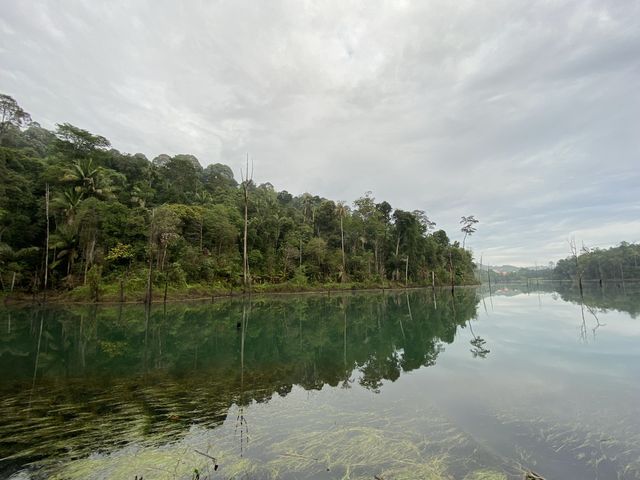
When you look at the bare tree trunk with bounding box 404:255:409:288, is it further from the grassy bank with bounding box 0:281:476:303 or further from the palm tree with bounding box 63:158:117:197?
the palm tree with bounding box 63:158:117:197

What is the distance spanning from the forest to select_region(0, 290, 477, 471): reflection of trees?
11.6 meters

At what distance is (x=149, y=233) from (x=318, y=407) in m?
31.1

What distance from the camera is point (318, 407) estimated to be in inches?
265

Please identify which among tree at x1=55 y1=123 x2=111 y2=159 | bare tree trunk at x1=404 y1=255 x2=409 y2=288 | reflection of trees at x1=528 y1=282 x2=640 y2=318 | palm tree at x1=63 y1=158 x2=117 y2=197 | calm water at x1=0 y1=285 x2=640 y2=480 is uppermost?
tree at x1=55 y1=123 x2=111 y2=159

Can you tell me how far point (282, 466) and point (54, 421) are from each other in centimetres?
421

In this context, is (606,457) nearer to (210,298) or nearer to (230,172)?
(210,298)

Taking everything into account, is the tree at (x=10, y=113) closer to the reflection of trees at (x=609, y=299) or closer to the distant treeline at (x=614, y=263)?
the reflection of trees at (x=609, y=299)

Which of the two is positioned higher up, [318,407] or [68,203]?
[68,203]

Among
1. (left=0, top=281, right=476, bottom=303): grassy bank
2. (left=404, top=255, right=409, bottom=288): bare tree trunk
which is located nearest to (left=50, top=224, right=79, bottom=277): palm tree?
(left=0, top=281, right=476, bottom=303): grassy bank

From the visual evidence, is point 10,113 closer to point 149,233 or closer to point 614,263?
point 149,233

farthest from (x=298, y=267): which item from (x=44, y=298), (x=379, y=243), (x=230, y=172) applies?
(x=230, y=172)

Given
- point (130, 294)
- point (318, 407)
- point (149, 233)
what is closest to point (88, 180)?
point (149, 233)

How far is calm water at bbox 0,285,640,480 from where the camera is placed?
441 centimetres

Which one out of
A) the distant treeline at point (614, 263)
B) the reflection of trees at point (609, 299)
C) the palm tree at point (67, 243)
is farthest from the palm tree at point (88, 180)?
the distant treeline at point (614, 263)
